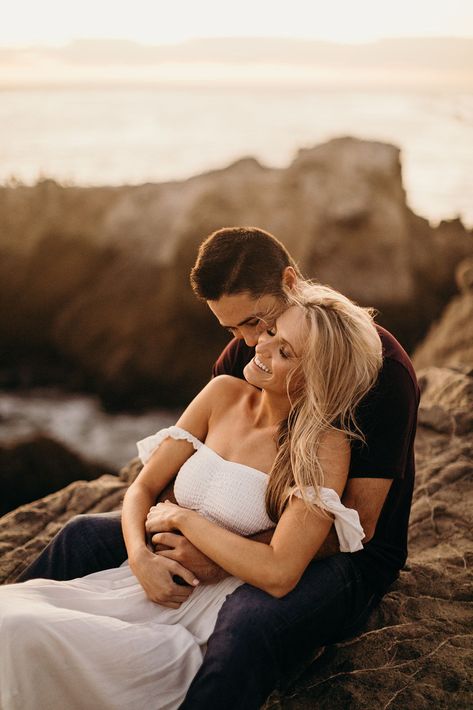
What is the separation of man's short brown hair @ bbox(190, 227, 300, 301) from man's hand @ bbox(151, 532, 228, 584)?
121 cm

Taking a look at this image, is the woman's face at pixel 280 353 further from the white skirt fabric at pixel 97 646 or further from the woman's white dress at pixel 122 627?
the white skirt fabric at pixel 97 646

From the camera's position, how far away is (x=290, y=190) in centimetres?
995

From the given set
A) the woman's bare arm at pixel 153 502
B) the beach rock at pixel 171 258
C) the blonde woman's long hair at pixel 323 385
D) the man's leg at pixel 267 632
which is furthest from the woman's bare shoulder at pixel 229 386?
the beach rock at pixel 171 258

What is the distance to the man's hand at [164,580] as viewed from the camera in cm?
253

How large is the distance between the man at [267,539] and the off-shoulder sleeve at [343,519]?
0.06 meters

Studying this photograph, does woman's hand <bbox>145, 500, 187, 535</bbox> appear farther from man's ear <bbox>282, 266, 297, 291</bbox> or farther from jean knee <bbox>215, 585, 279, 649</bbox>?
man's ear <bbox>282, 266, 297, 291</bbox>

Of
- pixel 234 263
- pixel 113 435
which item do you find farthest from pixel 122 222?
pixel 234 263

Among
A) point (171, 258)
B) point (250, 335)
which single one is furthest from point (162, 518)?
point (171, 258)

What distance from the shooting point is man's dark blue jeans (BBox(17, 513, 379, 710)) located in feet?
7.22

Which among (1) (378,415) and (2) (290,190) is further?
(2) (290,190)

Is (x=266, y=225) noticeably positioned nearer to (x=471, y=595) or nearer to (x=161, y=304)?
(x=161, y=304)

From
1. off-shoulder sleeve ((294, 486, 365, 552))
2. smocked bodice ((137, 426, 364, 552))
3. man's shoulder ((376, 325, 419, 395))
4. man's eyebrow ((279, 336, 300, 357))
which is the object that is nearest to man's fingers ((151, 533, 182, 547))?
smocked bodice ((137, 426, 364, 552))

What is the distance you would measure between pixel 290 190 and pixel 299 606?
8.21 m

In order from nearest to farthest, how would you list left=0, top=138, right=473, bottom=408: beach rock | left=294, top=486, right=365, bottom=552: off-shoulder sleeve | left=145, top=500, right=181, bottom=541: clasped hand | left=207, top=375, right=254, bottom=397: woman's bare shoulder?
left=294, top=486, right=365, bottom=552: off-shoulder sleeve < left=145, top=500, right=181, bottom=541: clasped hand < left=207, top=375, right=254, bottom=397: woman's bare shoulder < left=0, top=138, right=473, bottom=408: beach rock
